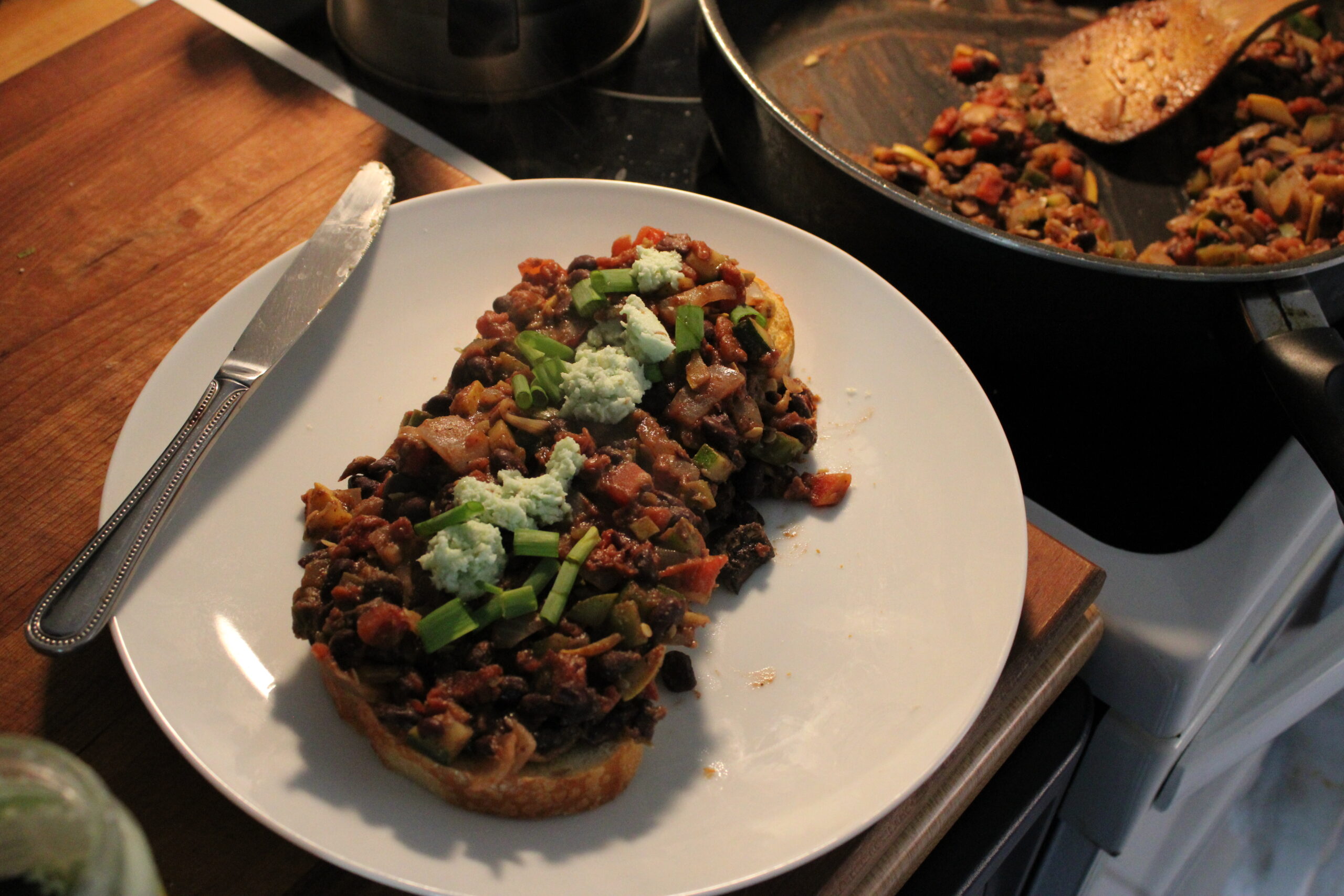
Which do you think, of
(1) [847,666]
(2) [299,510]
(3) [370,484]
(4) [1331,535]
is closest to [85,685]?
(2) [299,510]

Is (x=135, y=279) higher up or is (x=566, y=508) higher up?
(x=566, y=508)

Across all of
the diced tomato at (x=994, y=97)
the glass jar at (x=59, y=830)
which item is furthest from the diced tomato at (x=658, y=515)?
the diced tomato at (x=994, y=97)

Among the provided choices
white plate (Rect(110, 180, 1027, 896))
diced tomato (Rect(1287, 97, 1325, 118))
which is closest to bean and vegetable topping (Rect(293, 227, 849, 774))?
white plate (Rect(110, 180, 1027, 896))

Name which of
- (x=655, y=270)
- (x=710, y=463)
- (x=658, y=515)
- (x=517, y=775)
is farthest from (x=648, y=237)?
(x=517, y=775)

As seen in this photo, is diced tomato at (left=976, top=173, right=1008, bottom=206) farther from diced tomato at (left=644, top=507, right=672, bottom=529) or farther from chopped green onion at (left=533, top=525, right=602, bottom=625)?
chopped green onion at (left=533, top=525, right=602, bottom=625)

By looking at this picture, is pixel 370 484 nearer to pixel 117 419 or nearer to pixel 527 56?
pixel 117 419

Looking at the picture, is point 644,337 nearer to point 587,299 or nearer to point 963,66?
point 587,299

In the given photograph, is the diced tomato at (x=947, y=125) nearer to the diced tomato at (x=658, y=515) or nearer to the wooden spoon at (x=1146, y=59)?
the wooden spoon at (x=1146, y=59)
